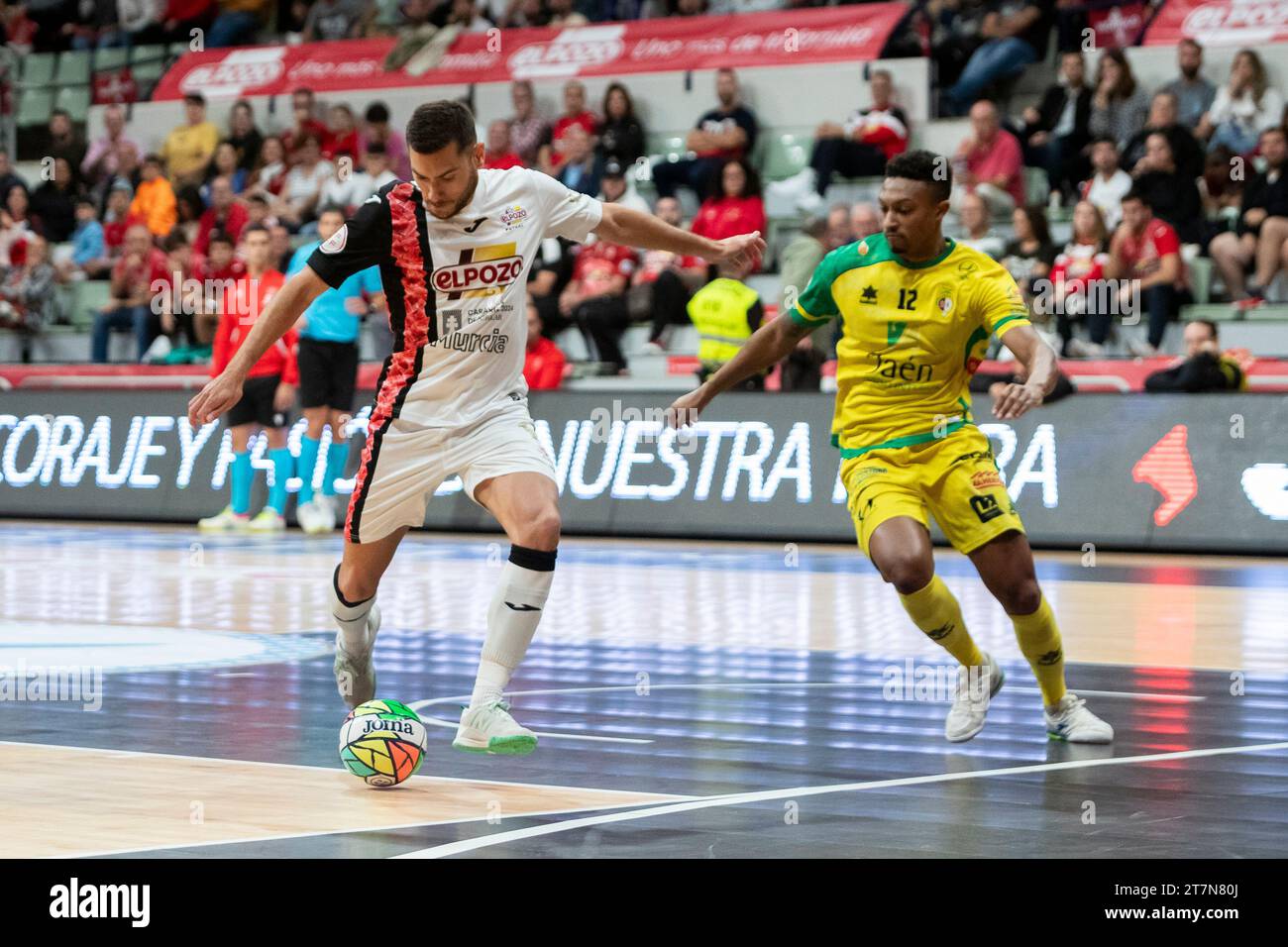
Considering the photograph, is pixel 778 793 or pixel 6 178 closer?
pixel 778 793

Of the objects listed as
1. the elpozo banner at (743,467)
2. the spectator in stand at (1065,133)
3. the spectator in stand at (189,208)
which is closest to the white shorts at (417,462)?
the elpozo banner at (743,467)

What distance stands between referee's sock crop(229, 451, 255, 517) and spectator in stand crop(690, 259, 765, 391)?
422cm

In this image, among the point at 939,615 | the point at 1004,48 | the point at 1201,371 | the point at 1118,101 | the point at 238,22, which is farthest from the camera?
the point at 238,22

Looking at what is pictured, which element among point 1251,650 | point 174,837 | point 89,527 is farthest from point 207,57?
point 174,837

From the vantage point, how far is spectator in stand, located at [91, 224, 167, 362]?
22.9 metres

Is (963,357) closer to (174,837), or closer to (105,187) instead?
(174,837)

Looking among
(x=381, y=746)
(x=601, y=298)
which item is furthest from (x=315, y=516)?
(x=381, y=746)

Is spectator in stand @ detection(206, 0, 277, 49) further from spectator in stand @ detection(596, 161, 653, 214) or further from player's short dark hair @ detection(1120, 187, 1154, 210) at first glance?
player's short dark hair @ detection(1120, 187, 1154, 210)

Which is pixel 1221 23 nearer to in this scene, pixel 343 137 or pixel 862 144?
pixel 862 144

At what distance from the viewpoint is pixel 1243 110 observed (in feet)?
62.7

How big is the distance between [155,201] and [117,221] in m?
0.57

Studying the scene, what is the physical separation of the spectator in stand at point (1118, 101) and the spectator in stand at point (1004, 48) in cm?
165

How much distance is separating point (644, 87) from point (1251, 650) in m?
14.0
